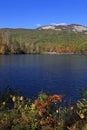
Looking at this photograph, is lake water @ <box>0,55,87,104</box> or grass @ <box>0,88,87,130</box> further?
lake water @ <box>0,55,87,104</box>

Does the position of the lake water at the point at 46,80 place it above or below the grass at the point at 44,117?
below

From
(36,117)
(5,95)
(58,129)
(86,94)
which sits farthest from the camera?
(5,95)

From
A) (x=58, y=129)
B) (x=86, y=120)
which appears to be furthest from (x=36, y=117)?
(x=86, y=120)

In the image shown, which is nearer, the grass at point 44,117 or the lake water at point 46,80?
the grass at point 44,117

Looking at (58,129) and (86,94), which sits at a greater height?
(86,94)

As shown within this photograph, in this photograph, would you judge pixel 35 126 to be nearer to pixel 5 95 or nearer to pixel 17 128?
pixel 17 128

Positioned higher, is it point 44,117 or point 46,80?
point 44,117

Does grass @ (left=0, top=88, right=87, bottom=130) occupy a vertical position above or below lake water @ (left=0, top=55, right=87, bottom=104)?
above

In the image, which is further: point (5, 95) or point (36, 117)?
point (5, 95)

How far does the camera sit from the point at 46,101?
12.2m

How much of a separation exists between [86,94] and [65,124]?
2219 millimetres

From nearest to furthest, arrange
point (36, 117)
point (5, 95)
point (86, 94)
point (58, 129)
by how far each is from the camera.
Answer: point (58, 129), point (36, 117), point (86, 94), point (5, 95)

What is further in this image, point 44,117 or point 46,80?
point 46,80

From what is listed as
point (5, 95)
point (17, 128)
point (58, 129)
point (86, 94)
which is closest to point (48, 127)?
point (58, 129)
